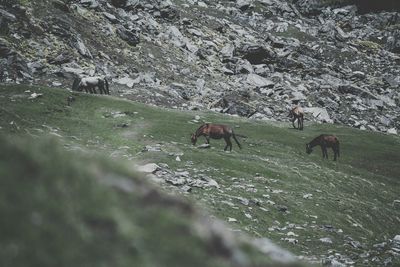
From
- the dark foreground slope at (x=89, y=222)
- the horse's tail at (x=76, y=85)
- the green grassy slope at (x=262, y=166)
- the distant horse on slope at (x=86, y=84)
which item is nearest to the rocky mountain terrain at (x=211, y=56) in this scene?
the horse's tail at (x=76, y=85)

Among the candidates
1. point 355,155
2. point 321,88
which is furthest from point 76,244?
point 321,88

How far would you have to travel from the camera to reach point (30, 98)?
43.2m

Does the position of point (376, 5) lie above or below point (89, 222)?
above

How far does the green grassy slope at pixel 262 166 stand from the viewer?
23516mm

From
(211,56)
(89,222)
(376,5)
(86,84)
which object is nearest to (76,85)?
(86,84)

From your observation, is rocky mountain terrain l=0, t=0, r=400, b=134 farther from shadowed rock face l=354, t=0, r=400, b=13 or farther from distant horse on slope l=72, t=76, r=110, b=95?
shadowed rock face l=354, t=0, r=400, b=13

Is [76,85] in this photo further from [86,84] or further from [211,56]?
[211,56]

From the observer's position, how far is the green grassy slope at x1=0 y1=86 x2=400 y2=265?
23516mm

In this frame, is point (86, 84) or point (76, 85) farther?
point (76, 85)

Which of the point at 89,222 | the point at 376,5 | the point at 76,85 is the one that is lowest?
the point at 76,85

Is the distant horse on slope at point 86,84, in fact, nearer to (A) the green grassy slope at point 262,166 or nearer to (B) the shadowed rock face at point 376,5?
(A) the green grassy slope at point 262,166

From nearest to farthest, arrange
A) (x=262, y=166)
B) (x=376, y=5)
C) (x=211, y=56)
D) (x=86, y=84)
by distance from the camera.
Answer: (x=262, y=166) → (x=86, y=84) → (x=211, y=56) → (x=376, y=5)

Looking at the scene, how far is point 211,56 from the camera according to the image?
3740 inches

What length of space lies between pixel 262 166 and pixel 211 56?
208 ft
